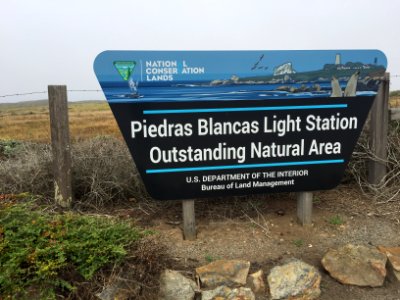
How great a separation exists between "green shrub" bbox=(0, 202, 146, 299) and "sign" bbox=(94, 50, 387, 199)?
32.7 inches

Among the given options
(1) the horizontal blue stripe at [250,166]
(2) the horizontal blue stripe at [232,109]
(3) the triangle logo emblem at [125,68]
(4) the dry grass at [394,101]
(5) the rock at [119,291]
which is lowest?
(5) the rock at [119,291]

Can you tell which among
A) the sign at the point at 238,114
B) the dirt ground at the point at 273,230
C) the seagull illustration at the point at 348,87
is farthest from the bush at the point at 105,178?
the seagull illustration at the point at 348,87

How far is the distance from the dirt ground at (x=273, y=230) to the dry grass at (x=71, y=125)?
1.90 m

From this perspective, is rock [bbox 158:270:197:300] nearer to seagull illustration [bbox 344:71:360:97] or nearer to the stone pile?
the stone pile

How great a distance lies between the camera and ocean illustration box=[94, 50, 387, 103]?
336 centimetres

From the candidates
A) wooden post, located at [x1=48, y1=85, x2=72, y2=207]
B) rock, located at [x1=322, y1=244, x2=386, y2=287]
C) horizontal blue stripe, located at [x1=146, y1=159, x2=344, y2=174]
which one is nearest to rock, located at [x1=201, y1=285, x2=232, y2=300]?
rock, located at [x1=322, y1=244, x2=386, y2=287]

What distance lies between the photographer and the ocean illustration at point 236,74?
3.36 meters

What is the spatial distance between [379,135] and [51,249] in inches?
152

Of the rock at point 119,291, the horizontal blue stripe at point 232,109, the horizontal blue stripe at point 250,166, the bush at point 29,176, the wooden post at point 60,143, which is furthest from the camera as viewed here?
the bush at point 29,176

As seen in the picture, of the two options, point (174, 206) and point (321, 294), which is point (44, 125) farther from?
point (321, 294)

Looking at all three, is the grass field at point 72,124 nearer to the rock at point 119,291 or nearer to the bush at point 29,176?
the bush at point 29,176

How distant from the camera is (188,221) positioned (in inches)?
147

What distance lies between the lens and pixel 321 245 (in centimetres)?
371

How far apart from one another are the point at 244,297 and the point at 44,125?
4493 mm
